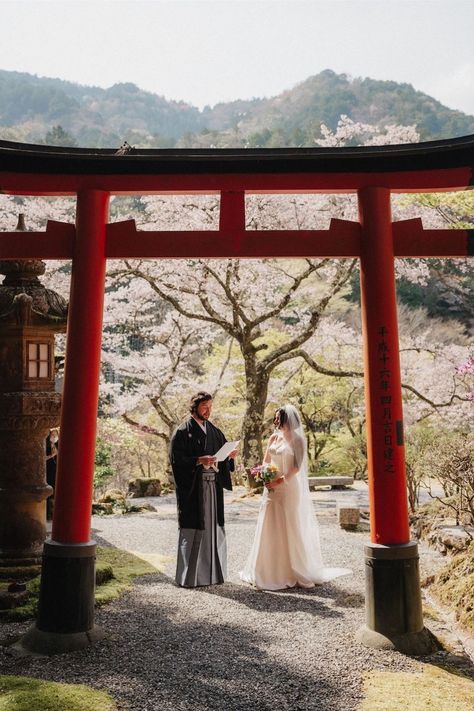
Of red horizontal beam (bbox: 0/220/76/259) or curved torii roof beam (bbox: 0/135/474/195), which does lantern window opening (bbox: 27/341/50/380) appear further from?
curved torii roof beam (bbox: 0/135/474/195)

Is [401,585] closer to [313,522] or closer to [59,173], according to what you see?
[313,522]

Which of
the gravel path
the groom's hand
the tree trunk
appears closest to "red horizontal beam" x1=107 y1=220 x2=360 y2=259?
the groom's hand

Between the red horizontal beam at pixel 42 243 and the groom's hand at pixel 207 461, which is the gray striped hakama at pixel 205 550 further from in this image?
the red horizontal beam at pixel 42 243

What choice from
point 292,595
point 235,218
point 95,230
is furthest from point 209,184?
point 292,595

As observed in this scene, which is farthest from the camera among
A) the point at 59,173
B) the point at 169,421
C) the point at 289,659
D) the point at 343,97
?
the point at 343,97

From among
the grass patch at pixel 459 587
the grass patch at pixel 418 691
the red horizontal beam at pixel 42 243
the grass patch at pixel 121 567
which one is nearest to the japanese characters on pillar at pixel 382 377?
the grass patch at pixel 418 691

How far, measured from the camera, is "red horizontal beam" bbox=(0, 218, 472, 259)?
5109 millimetres

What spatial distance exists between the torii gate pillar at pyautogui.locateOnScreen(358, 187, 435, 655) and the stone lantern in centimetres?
368

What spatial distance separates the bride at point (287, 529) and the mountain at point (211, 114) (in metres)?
34.7

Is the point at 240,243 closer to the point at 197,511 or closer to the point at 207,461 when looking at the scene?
the point at 207,461

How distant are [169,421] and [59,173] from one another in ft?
40.4

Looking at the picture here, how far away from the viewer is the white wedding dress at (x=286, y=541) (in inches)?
257

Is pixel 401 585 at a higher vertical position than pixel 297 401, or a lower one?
lower

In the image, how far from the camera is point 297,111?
6225cm
